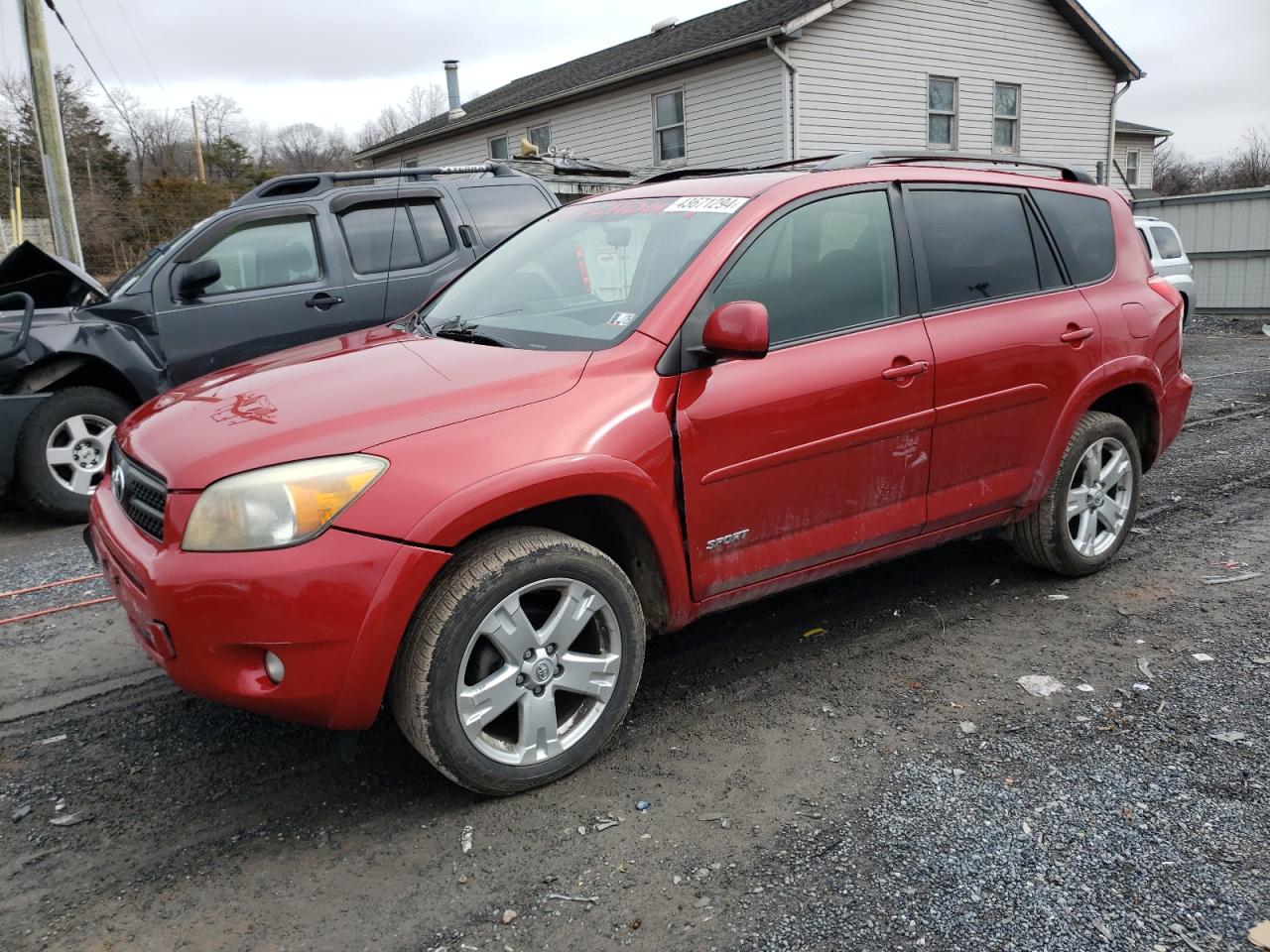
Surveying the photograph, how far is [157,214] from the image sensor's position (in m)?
26.7

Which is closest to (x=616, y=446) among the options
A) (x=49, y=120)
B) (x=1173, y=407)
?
(x=1173, y=407)

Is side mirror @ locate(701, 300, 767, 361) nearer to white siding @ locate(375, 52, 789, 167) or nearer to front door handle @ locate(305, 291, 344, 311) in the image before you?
front door handle @ locate(305, 291, 344, 311)

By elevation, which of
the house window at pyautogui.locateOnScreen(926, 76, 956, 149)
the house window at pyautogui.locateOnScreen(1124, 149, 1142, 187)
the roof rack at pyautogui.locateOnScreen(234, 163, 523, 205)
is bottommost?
the roof rack at pyautogui.locateOnScreen(234, 163, 523, 205)

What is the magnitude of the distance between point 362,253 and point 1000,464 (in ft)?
16.0

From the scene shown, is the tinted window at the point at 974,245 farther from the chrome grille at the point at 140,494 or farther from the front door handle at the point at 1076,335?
the chrome grille at the point at 140,494

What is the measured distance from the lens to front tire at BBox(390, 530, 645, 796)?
109 inches

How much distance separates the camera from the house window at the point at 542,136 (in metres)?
23.1

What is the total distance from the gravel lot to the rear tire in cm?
206

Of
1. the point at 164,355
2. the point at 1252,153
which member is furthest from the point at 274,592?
the point at 1252,153

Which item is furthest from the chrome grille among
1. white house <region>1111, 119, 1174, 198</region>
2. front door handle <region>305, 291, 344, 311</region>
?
white house <region>1111, 119, 1174, 198</region>

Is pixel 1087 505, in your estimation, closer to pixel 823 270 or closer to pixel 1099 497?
pixel 1099 497

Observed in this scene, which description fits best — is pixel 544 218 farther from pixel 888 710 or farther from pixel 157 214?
pixel 157 214

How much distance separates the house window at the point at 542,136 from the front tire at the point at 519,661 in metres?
21.5

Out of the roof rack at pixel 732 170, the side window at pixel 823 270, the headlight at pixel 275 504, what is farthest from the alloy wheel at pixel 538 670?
the roof rack at pixel 732 170
